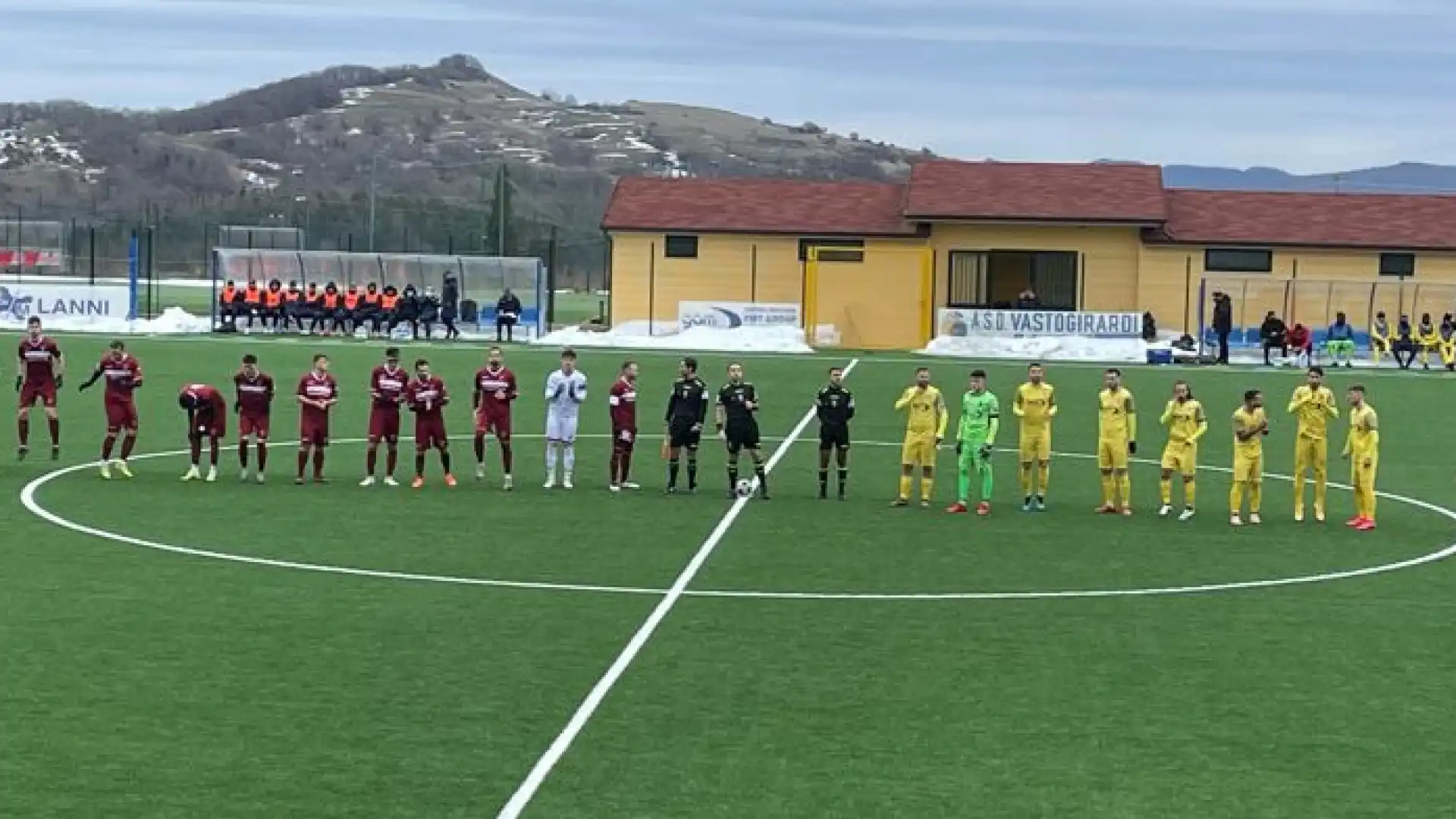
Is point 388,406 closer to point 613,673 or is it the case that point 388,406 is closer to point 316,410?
point 316,410

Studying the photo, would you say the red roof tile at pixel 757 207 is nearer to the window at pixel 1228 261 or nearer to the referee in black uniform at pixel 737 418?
the window at pixel 1228 261

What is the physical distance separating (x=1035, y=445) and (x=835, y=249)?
38.1 meters

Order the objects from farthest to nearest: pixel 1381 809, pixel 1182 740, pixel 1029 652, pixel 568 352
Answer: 1. pixel 568 352
2. pixel 1029 652
3. pixel 1182 740
4. pixel 1381 809

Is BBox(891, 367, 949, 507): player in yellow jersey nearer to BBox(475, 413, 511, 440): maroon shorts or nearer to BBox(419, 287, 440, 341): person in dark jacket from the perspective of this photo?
BBox(475, 413, 511, 440): maroon shorts

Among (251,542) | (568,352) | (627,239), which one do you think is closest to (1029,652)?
(251,542)

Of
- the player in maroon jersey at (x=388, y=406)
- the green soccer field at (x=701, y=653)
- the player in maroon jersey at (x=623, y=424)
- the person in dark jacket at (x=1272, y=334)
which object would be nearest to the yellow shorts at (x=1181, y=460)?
the green soccer field at (x=701, y=653)

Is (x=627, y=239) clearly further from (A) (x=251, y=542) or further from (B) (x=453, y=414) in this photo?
(A) (x=251, y=542)

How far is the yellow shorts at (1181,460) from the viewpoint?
27.4 metres

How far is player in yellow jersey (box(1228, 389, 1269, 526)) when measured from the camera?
86.9ft

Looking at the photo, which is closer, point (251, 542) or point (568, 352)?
point (251, 542)

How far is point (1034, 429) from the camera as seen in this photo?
92.1 feet

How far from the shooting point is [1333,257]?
2579 inches

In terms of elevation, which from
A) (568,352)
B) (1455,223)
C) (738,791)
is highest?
(1455,223)

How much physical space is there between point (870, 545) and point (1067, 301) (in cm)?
4329
